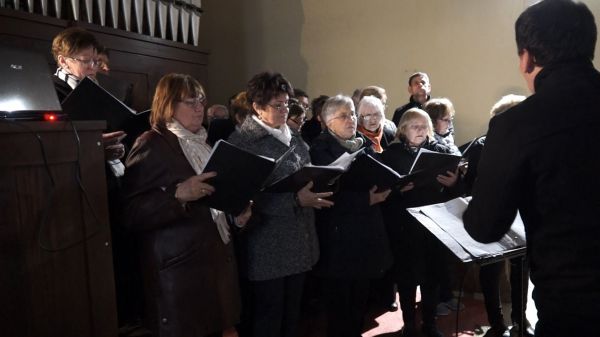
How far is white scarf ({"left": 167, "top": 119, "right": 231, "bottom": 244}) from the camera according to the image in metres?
1.72

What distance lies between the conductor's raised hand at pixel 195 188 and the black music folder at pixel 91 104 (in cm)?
37

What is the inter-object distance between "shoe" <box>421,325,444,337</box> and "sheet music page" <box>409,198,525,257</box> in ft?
3.77

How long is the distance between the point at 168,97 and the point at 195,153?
0.75 feet

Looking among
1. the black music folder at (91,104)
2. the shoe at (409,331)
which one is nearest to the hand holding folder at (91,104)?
the black music folder at (91,104)

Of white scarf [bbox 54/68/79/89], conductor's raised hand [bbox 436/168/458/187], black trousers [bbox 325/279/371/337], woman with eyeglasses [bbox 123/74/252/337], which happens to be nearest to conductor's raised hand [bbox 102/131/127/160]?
woman with eyeglasses [bbox 123/74/252/337]

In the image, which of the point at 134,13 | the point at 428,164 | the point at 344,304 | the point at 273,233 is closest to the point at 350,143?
the point at 428,164

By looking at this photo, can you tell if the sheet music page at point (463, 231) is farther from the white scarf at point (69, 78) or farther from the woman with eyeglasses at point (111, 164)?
the white scarf at point (69, 78)

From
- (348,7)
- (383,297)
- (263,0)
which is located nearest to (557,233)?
(383,297)

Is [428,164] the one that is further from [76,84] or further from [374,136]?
[76,84]

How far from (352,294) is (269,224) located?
63 centimetres

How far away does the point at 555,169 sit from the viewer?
3.32ft

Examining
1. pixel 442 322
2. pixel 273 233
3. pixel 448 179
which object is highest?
pixel 448 179

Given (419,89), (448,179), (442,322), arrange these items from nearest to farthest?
1. (448,179)
2. (442,322)
3. (419,89)

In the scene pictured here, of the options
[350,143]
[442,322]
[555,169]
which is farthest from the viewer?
[442,322]
